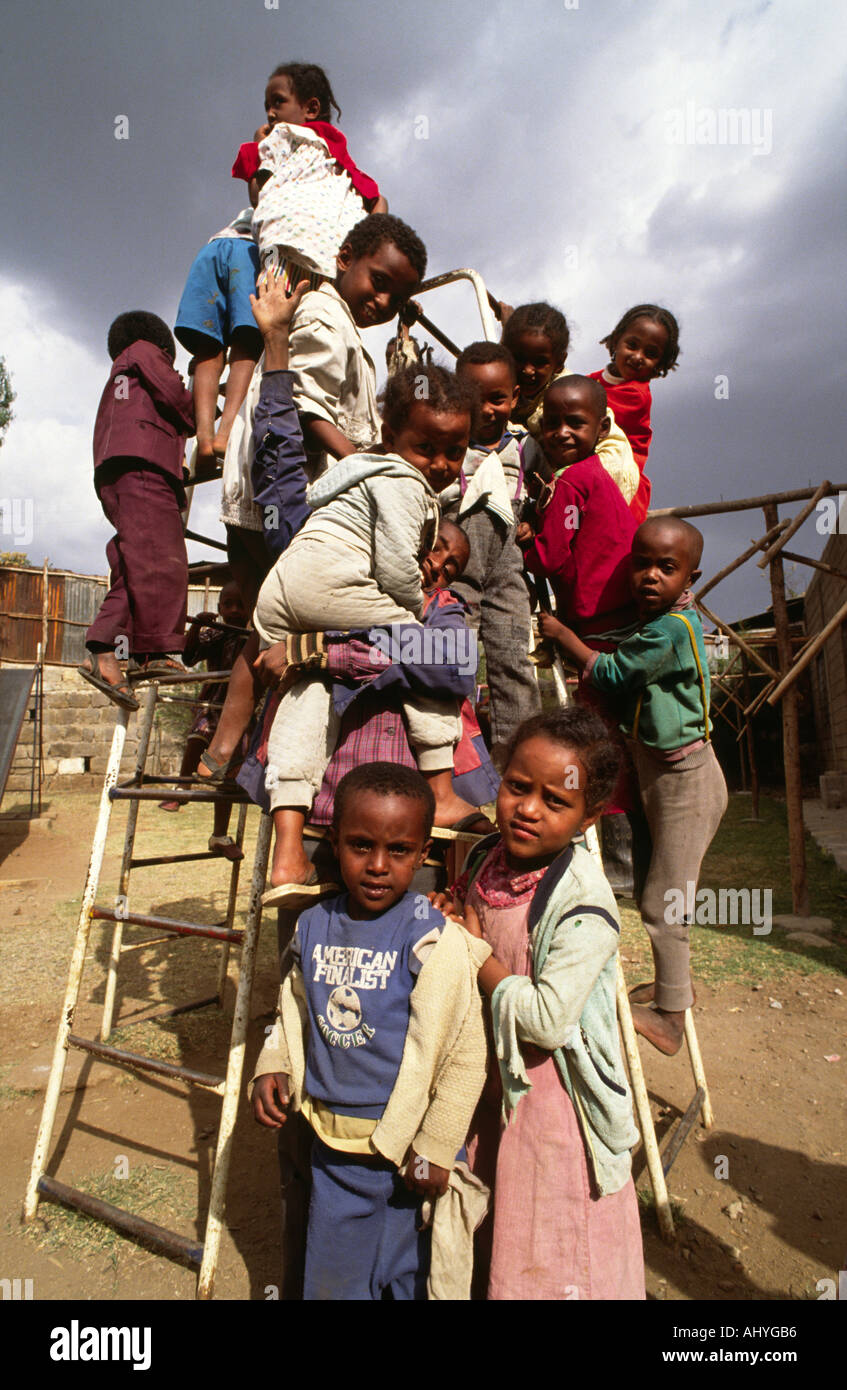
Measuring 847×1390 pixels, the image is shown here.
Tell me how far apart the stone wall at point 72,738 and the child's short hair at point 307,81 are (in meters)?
12.5

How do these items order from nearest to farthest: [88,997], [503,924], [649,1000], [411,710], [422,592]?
[503,924] < [411,710] < [422,592] < [649,1000] < [88,997]

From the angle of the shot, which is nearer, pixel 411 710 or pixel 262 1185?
pixel 411 710

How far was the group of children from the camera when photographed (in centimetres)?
166

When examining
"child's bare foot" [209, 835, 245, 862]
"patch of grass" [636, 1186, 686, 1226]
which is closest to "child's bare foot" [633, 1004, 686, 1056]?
"patch of grass" [636, 1186, 686, 1226]

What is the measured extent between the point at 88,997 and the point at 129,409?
358 centimetres

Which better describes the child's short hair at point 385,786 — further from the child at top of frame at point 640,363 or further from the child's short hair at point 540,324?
the child's short hair at point 540,324

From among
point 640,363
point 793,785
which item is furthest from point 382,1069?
point 793,785

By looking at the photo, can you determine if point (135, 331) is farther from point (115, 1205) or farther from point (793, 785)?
point (793, 785)

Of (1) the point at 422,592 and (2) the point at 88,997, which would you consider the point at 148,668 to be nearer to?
(1) the point at 422,592

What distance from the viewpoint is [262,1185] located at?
283cm

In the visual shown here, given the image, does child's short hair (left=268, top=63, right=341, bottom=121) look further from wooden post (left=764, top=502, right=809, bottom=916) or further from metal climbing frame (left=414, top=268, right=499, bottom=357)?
wooden post (left=764, top=502, right=809, bottom=916)

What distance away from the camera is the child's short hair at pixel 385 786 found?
1.76m

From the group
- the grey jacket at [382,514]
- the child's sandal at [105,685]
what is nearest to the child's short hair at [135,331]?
the child's sandal at [105,685]
